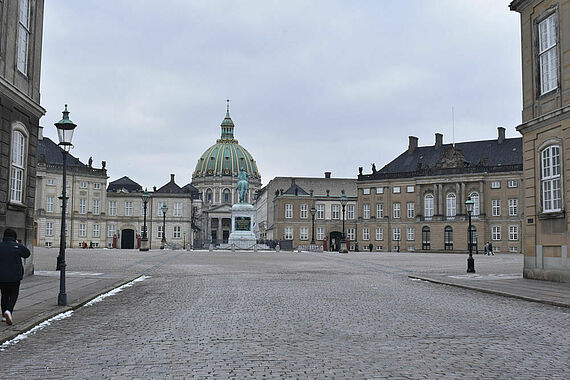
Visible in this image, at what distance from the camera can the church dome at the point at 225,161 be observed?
18438 centimetres

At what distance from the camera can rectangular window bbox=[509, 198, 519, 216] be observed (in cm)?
7681

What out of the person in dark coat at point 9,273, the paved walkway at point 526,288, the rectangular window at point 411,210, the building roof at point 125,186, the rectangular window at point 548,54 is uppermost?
the building roof at point 125,186

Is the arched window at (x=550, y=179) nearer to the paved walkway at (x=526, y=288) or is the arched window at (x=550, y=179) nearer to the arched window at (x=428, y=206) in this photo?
the paved walkway at (x=526, y=288)

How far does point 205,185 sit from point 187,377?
17902cm

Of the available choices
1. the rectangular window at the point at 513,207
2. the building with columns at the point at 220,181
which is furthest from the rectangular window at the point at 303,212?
the building with columns at the point at 220,181

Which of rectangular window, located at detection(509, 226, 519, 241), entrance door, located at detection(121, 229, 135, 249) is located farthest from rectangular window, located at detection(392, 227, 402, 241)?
entrance door, located at detection(121, 229, 135, 249)

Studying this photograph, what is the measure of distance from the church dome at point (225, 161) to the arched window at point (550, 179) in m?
162

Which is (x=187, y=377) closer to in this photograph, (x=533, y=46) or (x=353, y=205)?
(x=533, y=46)

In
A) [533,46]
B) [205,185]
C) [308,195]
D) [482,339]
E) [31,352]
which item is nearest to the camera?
[31,352]

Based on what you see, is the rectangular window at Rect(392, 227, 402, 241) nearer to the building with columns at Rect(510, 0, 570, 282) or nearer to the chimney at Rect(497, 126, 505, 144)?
the chimney at Rect(497, 126, 505, 144)

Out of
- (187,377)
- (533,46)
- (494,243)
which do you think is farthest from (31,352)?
(494,243)

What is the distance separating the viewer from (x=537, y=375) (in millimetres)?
7230

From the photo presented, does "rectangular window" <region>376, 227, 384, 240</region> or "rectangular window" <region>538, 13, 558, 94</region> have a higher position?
"rectangular window" <region>538, 13, 558, 94</region>

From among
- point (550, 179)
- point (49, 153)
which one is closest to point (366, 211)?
point (49, 153)
